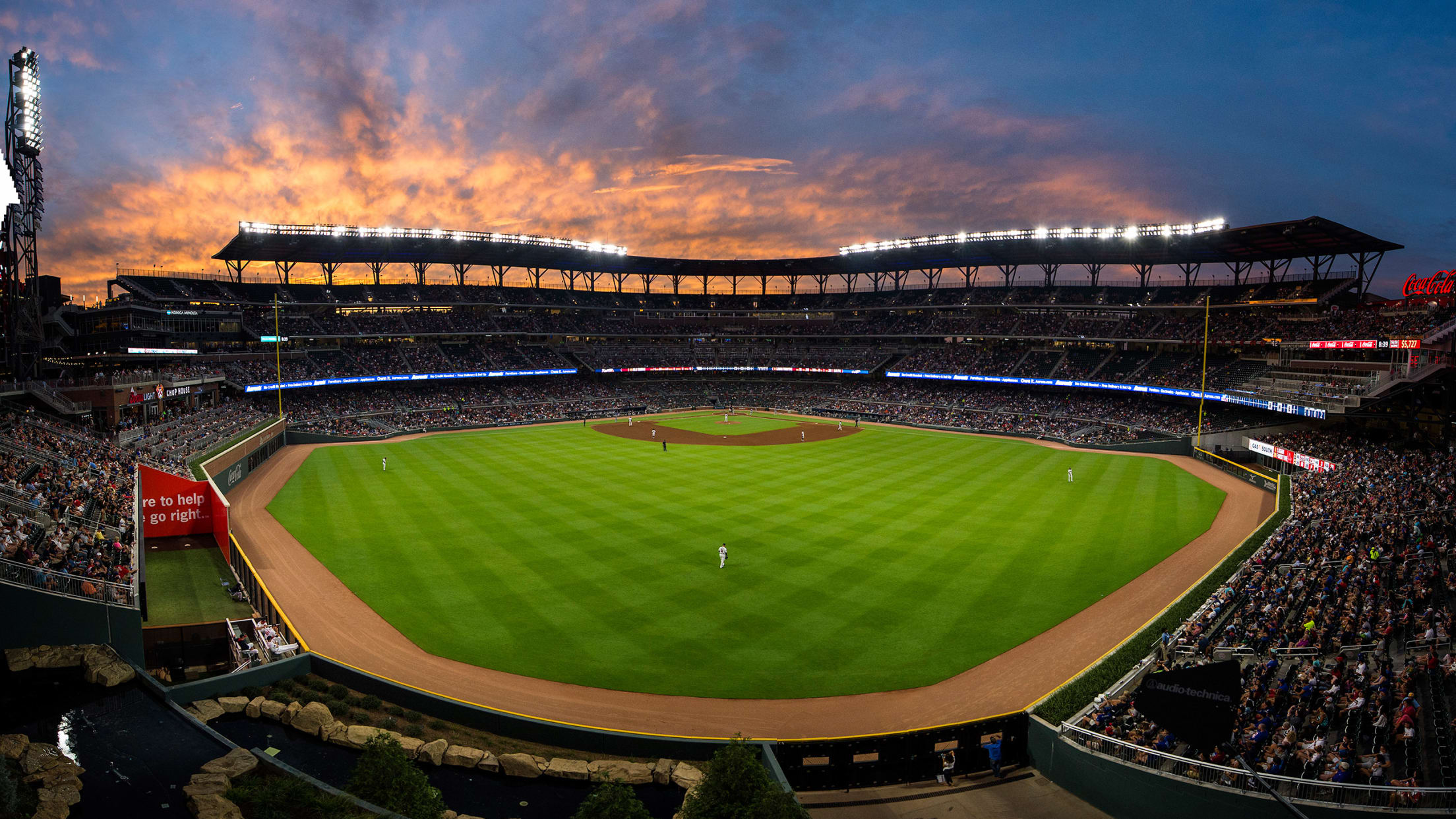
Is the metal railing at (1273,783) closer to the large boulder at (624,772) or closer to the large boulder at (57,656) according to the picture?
the large boulder at (624,772)

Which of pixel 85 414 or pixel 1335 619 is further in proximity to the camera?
pixel 85 414

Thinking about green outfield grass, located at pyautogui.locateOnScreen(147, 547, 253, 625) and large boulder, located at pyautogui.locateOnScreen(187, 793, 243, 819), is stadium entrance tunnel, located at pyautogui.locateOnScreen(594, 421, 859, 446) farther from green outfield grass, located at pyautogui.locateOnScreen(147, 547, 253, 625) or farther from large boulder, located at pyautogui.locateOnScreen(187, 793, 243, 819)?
large boulder, located at pyautogui.locateOnScreen(187, 793, 243, 819)

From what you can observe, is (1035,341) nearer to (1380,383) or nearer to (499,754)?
(1380,383)

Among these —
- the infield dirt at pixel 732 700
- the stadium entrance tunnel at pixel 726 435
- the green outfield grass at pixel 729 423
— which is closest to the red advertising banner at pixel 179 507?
the infield dirt at pixel 732 700

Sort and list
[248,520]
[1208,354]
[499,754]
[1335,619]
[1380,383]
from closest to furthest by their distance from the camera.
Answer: [499,754]
[1335,619]
[248,520]
[1380,383]
[1208,354]

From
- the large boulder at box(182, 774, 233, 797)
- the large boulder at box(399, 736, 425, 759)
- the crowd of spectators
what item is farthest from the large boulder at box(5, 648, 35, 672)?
the crowd of spectators

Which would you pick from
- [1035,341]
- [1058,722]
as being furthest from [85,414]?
[1035,341]
